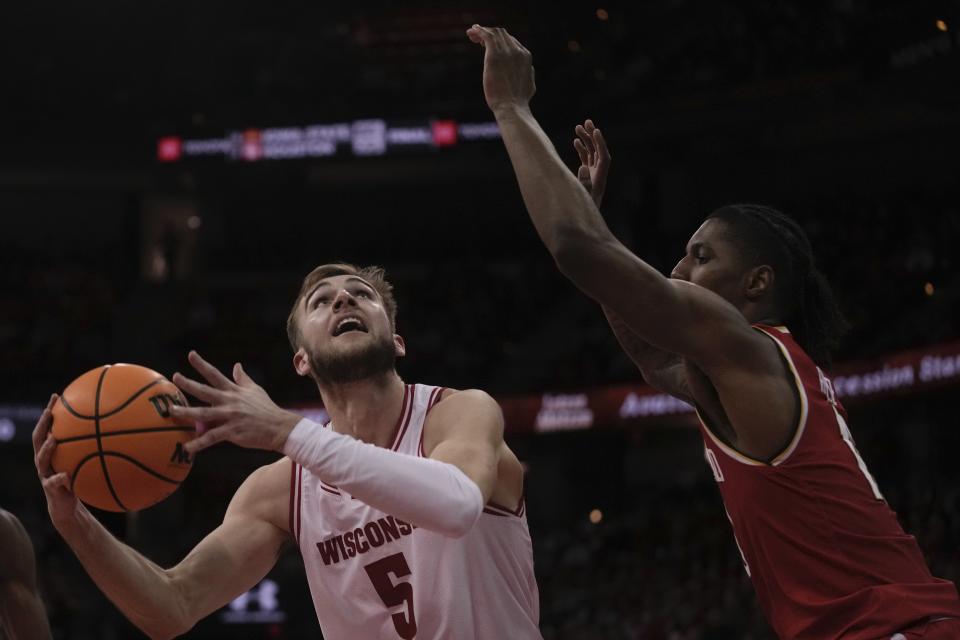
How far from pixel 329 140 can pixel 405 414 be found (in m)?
17.7

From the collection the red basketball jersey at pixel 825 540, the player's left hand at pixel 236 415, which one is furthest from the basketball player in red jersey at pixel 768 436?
the player's left hand at pixel 236 415

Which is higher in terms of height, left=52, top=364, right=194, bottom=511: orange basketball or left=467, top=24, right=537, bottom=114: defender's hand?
left=467, top=24, right=537, bottom=114: defender's hand

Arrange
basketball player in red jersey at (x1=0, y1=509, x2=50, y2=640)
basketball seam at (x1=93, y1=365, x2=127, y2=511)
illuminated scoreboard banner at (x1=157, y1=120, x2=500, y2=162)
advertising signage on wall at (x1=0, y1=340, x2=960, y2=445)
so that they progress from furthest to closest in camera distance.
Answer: illuminated scoreboard banner at (x1=157, y1=120, x2=500, y2=162) → advertising signage on wall at (x1=0, y1=340, x2=960, y2=445) → basketball player in red jersey at (x1=0, y1=509, x2=50, y2=640) → basketball seam at (x1=93, y1=365, x2=127, y2=511)

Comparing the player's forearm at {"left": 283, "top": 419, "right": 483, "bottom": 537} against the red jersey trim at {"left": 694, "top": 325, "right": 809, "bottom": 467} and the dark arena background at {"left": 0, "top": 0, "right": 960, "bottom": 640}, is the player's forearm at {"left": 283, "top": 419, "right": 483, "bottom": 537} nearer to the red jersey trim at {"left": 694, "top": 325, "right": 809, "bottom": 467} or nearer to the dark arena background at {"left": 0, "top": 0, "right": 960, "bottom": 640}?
the red jersey trim at {"left": 694, "top": 325, "right": 809, "bottom": 467}

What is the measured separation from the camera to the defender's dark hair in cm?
347

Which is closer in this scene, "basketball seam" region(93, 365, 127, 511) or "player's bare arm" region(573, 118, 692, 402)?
"basketball seam" region(93, 365, 127, 511)

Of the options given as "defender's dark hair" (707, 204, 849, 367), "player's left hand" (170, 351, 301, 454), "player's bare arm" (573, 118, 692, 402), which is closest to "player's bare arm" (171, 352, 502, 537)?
"player's left hand" (170, 351, 301, 454)

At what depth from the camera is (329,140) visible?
834 inches

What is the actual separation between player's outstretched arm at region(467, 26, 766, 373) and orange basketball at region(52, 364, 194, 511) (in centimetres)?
121

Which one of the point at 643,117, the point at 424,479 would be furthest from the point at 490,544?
the point at 643,117

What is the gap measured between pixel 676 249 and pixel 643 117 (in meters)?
2.58

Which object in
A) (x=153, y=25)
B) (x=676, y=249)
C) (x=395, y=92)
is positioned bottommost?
(x=676, y=249)

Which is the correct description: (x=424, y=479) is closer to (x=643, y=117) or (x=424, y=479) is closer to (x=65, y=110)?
(x=643, y=117)

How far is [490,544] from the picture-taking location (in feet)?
12.7
